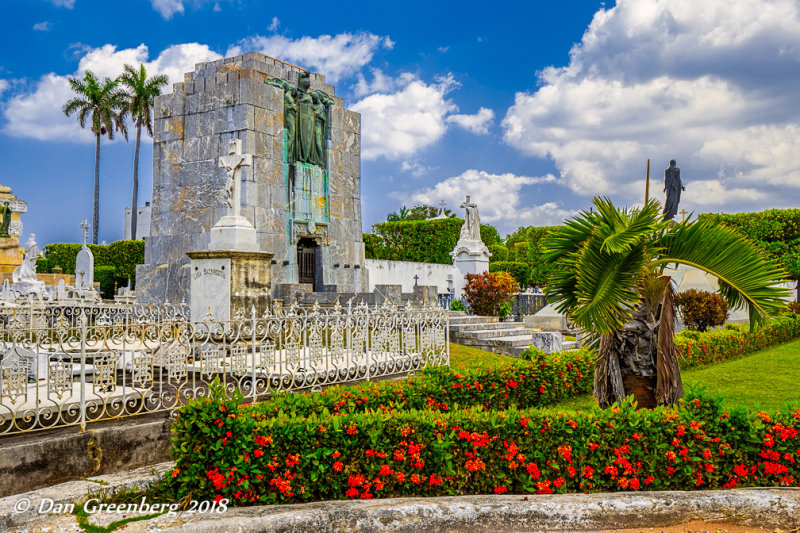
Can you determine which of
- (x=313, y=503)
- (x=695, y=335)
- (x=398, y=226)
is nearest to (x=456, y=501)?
(x=313, y=503)

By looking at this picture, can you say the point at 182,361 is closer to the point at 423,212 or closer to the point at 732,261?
the point at 732,261

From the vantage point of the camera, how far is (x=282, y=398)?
207 inches

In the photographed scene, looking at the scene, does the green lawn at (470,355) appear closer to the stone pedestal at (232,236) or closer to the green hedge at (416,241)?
the stone pedestal at (232,236)

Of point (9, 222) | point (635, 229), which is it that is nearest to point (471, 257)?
point (9, 222)

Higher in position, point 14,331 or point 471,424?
point 14,331

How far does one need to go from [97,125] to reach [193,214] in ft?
102

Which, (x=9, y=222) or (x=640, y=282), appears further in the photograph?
(x=9, y=222)

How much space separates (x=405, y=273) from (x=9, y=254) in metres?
16.7

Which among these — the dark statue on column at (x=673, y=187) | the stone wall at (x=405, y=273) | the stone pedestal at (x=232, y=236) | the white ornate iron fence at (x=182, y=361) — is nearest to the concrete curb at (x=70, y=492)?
the white ornate iron fence at (x=182, y=361)

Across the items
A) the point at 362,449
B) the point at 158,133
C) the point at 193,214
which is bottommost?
the point at 362,449

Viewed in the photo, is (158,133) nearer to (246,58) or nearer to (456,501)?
(246,58)

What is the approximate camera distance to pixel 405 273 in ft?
97.9

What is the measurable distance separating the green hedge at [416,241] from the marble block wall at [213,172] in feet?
56.4

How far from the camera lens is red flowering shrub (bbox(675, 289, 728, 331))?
55.1ft
